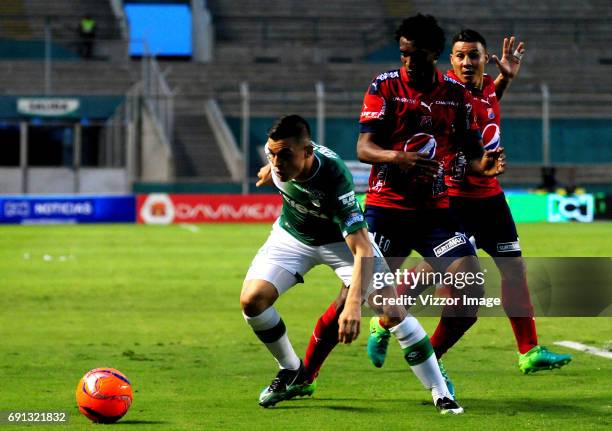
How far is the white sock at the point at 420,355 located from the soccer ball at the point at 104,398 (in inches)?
63.6

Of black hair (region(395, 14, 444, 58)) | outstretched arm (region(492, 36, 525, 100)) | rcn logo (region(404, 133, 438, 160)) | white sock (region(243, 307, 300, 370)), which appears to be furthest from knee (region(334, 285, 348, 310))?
outstretched arm (region(492, 36, 525, 100))

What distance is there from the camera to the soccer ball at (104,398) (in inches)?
279

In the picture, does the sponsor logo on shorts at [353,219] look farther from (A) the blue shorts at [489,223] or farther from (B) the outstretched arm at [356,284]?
(A) the blue shorts at [489,223]

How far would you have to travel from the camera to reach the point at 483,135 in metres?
9.35

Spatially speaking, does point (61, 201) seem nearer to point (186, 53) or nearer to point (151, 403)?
point (186, 53)

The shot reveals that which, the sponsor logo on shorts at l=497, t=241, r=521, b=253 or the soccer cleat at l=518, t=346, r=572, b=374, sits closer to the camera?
the soccer cleat at l=518, t=346, r=572, b=374

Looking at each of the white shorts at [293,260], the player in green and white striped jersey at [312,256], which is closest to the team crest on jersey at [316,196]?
the player in green and white striped jersey at [312,256]

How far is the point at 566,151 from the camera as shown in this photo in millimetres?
37969

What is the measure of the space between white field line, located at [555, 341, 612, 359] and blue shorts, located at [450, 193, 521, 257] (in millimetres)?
1402

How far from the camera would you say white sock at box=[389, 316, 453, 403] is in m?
→ 7.41

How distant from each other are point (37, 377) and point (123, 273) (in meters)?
10.1

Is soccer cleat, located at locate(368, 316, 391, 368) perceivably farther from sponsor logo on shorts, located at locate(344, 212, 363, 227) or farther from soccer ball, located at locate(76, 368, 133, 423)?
soccer ball, located at locate(76, 368, 133, 423)

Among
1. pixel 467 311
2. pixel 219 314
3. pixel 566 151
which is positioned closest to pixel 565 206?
pixel 566 151

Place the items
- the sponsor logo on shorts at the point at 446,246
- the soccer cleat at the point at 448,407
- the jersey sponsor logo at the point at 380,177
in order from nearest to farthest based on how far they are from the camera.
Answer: the soccer cleat at the point at 448,407 → the sponsor logo on shorts at the point at 446,246 → the jersey sponsor logo at the point at 380,177
